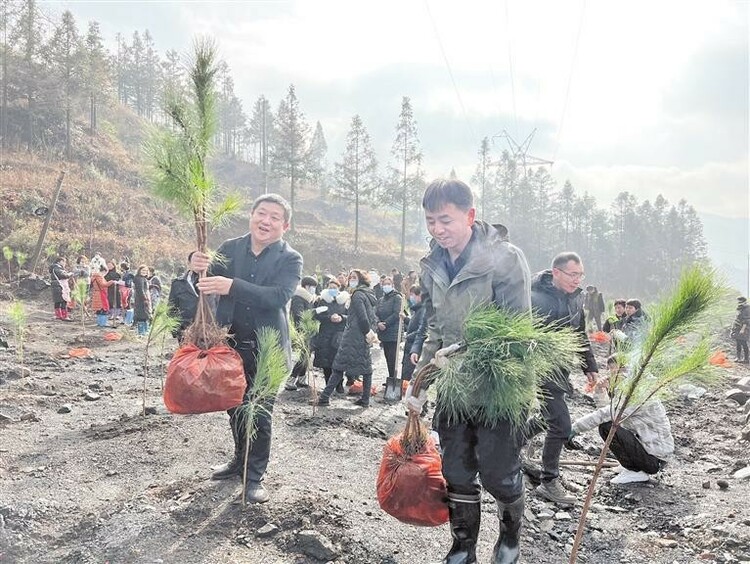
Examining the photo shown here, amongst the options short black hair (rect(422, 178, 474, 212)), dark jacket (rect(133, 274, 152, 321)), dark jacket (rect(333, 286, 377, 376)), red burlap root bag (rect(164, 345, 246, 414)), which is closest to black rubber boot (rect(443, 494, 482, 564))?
red burlap root bag (rect(164, 345, 246, 414))

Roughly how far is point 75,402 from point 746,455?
26.2ft

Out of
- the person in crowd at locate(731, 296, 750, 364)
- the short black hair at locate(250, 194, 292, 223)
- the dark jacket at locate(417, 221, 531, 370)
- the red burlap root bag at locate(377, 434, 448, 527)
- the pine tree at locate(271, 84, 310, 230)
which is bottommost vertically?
the person in crowd at locate(731, 296, 750, 364)

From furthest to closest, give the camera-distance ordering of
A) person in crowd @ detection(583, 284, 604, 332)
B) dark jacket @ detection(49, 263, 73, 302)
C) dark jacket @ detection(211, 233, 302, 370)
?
person in crowd @ detection(583, 284, 604, 332) → dark jacket @ detection(49, 263, 73, 302) → dark jacket @ detection(211, 233, 302, 370)

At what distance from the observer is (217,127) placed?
3186mm

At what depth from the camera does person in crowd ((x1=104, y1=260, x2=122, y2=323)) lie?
48.2ft

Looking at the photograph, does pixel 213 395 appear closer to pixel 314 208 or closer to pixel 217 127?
pixel 217 127

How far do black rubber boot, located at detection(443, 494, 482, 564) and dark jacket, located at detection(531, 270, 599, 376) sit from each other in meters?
1.91

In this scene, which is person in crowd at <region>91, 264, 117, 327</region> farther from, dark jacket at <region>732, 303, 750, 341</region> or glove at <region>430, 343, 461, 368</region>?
dark jacket at <region>732, 303, 750, 341</region>

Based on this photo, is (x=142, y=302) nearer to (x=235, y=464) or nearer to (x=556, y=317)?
(x=235, y=464)

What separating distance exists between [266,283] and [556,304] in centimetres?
234

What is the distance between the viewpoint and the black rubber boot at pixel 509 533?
2643 millimetres

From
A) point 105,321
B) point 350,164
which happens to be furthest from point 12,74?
point 105,321

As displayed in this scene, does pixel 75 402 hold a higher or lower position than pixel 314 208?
lower

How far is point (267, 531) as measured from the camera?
3.11 m
